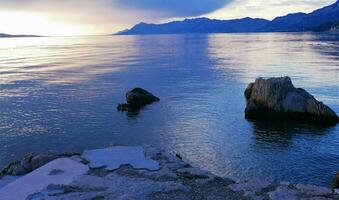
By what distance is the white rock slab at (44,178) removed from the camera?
78.1 ft

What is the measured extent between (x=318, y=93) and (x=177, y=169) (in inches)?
1791

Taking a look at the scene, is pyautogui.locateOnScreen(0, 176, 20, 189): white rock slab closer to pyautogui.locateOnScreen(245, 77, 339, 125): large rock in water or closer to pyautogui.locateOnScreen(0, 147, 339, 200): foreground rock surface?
pyautogui.locateOnScreen(0, 147, 339, 200): foreground rock surface

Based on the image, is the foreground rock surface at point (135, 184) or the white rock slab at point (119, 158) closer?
the foreground rock surface at point (135, 184)

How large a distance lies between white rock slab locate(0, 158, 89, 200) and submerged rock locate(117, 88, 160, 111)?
30175 mm

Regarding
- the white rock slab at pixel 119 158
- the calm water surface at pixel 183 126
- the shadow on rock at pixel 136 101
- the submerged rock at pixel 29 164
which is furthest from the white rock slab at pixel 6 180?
the shadow on rock at pixel 136 101

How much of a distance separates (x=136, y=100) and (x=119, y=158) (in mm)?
32473

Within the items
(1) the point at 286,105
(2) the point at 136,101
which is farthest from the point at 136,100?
(1) the point at 286,105

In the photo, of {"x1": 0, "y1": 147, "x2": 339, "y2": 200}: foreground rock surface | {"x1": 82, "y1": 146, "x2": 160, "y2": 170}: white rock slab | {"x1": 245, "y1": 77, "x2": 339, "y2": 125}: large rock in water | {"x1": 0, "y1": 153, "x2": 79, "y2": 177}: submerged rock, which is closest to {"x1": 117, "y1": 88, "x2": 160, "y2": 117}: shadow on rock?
{"x1": 245, "y1": 77, "x2": 339, "y2": 125}: large rock in water

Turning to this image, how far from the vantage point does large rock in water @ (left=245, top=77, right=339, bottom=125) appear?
49.1 metres

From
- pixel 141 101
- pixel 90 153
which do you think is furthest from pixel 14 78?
pixel 90 153

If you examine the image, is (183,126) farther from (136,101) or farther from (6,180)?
(6,180)

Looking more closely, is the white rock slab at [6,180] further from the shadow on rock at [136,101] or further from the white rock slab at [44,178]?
the shadow on rock at [136,101]

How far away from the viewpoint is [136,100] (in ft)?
200

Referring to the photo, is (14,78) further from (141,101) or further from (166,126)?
(166,126)
